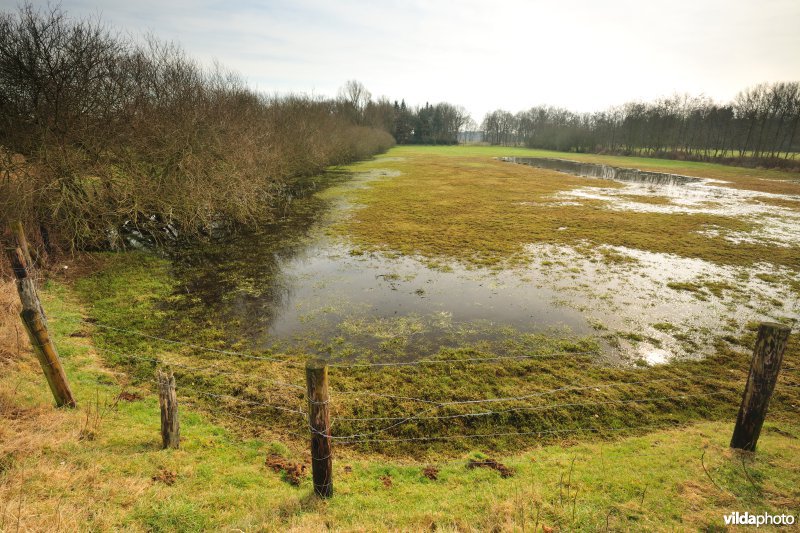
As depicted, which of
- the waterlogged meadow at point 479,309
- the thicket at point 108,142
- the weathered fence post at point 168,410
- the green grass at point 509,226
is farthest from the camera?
the green grass at point 509,226

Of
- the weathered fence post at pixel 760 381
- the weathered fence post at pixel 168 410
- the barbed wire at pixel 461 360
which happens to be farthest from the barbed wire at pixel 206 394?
the weathered fence post at pixel 760 381

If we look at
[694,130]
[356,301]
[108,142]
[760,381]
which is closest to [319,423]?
[760,381]

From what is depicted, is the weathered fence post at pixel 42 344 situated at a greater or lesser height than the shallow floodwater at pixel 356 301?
greater

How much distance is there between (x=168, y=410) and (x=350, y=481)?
3060mm

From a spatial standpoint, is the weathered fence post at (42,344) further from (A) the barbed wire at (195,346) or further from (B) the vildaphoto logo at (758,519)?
(B) the vildaphoto logo at (758,519)

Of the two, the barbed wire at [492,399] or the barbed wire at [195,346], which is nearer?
the barbed wire at [492,399]

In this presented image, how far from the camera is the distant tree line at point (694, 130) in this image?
213 ft

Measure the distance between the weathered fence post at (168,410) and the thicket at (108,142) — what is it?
41.1ft

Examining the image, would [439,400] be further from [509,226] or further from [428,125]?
[428,125]

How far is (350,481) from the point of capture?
19.4 ft

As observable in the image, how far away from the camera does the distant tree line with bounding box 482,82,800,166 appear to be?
213ft

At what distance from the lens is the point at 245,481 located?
222 inches

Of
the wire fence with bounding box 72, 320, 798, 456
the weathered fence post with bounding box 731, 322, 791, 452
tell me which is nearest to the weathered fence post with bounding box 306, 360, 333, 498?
the wire fence with bounding box 72, 320, 798, 456

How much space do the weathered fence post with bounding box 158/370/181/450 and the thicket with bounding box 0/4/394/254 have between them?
12538 millimetres
